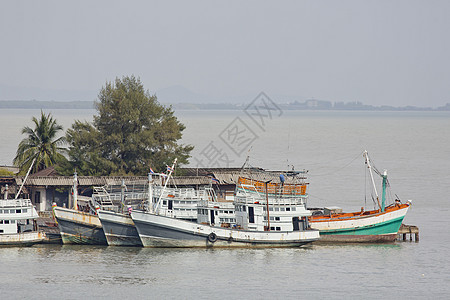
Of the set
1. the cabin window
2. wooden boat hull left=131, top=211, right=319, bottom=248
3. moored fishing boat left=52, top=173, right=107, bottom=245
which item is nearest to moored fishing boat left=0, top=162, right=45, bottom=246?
moored fishing boat left=52, top=173, right=107, bottom=245

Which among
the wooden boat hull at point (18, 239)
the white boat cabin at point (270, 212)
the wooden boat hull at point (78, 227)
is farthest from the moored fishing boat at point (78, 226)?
the white boat cabin at point (270, 212)

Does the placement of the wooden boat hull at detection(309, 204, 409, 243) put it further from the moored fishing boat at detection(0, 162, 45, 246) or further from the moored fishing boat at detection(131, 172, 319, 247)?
the moored fishing boat at detection(0, 162, 45, 246)

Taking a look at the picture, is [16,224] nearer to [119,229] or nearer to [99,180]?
[119,229]

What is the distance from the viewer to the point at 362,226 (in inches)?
2493

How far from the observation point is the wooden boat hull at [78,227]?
60625 millimetres

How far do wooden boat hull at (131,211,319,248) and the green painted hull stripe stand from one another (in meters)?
6.26

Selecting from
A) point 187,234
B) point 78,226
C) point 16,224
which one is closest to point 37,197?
point 78,226

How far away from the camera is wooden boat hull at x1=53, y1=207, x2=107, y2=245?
60.6 metres

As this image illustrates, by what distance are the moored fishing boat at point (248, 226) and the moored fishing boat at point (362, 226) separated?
2.54 metres

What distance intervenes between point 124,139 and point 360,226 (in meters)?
26.2

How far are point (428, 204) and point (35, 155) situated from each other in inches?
1637

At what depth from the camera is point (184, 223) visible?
5934 cm

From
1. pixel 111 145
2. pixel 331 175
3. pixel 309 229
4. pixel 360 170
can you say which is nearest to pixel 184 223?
pixel 309 229

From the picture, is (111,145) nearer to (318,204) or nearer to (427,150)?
(318,204)
